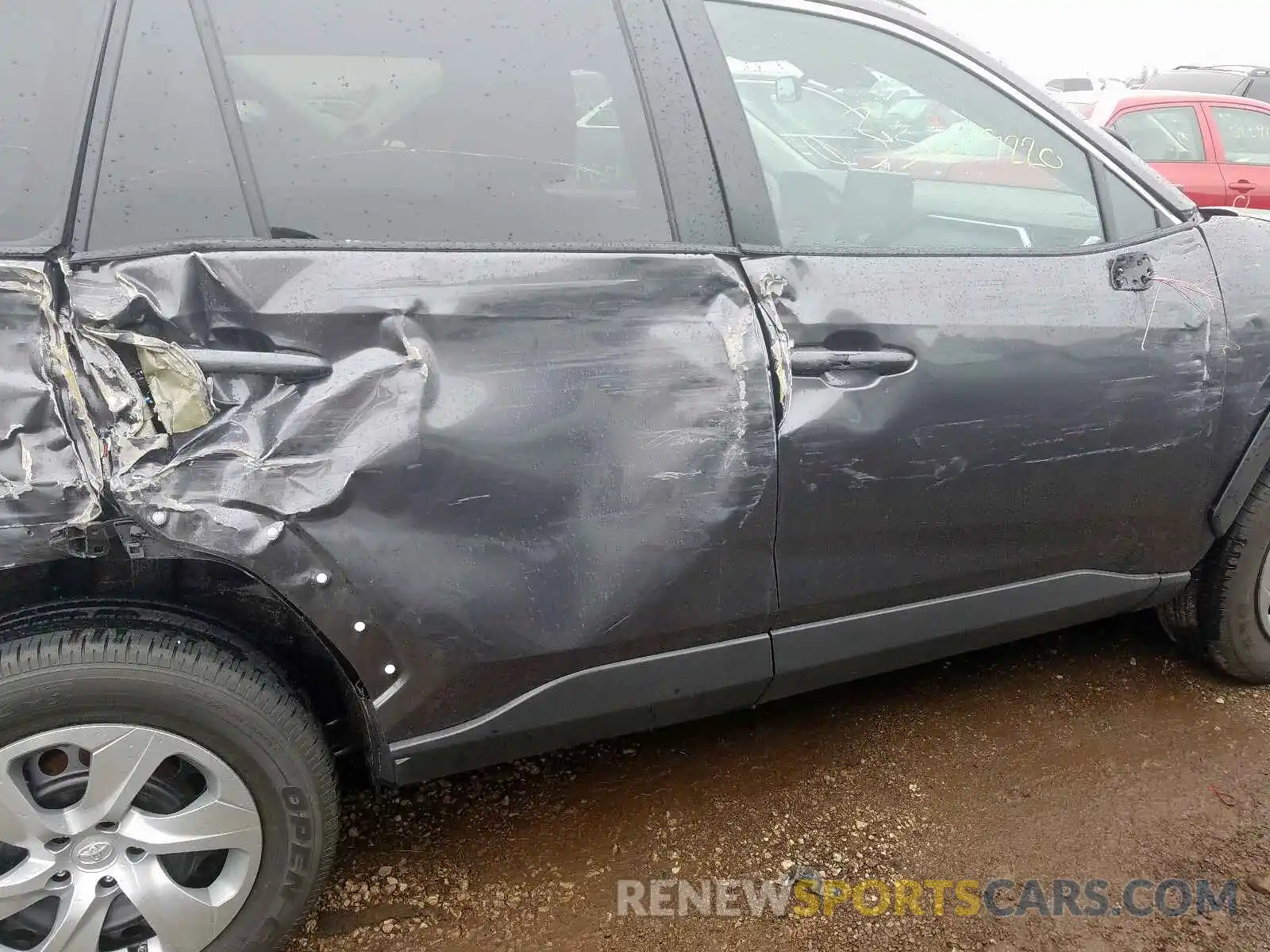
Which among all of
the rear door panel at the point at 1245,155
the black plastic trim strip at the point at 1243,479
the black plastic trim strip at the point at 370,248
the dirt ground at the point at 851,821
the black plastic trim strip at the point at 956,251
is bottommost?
the dirt ground at the point at 851,821

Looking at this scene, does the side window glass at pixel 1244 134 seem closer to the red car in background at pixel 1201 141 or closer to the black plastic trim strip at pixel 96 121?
the red car in background at pixel 1201 141

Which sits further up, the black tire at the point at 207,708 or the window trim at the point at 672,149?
the window trim at the point at 672,149

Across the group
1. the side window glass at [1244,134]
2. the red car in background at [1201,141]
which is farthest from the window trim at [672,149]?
the side window glass at [1244,134]

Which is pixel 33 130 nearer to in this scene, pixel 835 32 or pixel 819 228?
pixel 819 228

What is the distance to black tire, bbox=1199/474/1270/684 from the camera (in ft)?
7.90

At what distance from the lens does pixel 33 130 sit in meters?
1.42

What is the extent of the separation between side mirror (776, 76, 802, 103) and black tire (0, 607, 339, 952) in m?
1.60

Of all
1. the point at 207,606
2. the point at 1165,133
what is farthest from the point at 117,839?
the point at 1165,133

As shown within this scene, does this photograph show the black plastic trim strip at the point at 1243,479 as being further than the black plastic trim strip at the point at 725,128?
Yes

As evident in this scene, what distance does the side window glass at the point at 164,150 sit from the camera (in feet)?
4.76

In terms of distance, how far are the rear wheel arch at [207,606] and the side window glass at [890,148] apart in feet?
4.02

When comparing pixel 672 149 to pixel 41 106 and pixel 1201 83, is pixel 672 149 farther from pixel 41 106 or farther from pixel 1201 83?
pixel 1201 83

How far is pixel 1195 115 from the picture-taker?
23.9ft

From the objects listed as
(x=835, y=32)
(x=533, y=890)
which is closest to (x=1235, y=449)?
(x=835, y=32)
